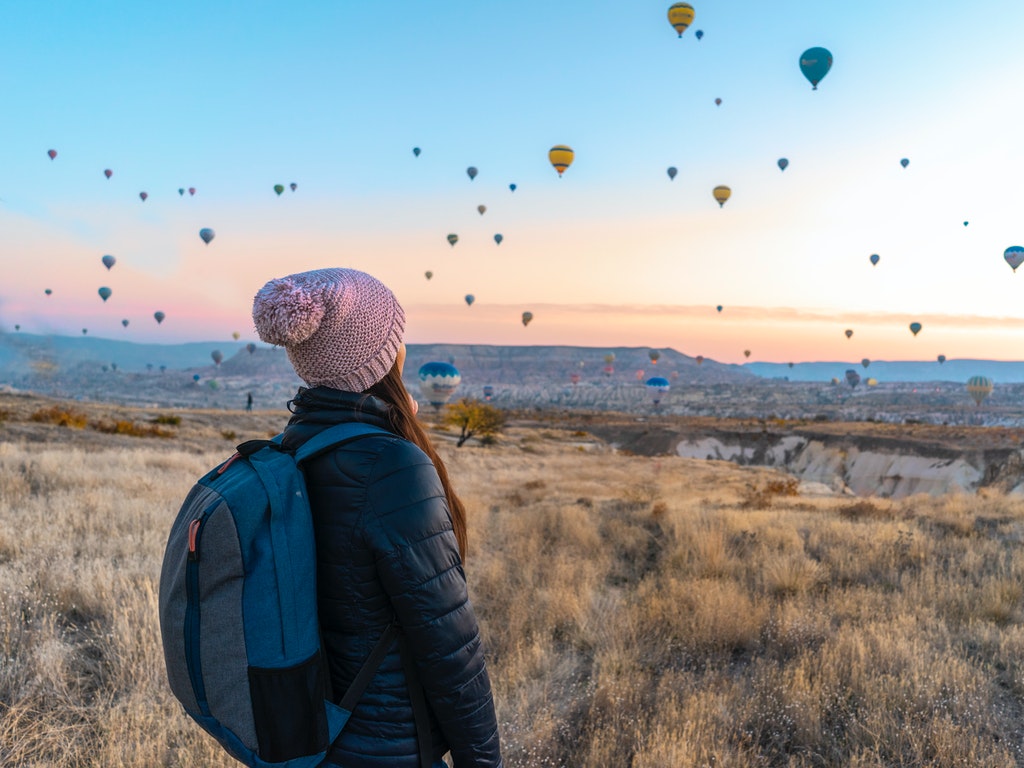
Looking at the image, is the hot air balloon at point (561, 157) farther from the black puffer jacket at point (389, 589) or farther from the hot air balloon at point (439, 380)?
the black puffer jacket at point (389, 589)

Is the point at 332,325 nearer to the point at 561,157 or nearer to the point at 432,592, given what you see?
the point at 432,592

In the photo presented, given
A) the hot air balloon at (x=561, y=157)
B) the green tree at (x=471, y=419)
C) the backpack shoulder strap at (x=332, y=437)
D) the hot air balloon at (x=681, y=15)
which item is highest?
the hot air balloon at (x=681, y=15)

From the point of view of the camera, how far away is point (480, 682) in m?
1.90

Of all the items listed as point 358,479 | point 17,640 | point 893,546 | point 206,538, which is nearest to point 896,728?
point 358,479

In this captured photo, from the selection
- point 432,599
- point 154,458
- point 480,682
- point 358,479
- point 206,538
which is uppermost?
point 358,479

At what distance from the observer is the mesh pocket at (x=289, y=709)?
1.65 m

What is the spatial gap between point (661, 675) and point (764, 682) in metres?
0.75

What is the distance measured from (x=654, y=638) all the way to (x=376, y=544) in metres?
4.54

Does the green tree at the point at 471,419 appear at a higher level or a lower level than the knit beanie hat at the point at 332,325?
lower

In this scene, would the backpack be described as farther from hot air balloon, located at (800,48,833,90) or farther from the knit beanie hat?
hot air balloon, located at (800,48,833,90)

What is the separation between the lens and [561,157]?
127ft

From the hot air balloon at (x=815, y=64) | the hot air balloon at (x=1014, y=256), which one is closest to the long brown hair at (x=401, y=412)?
the hot air balloon at (x=815, y=64)

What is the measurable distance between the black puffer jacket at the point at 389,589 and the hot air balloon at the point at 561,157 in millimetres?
38810

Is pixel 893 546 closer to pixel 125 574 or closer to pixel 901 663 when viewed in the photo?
pixel 901 663
